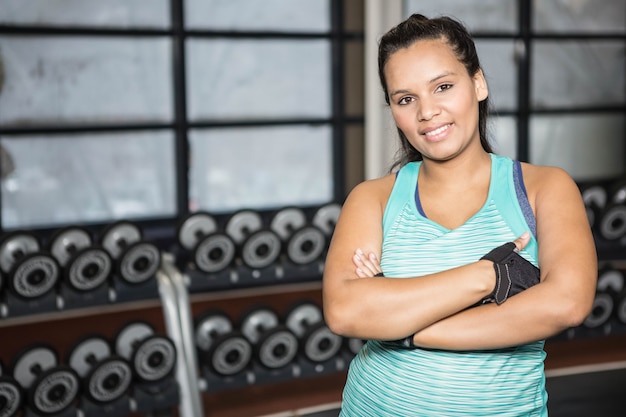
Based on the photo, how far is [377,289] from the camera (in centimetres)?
107

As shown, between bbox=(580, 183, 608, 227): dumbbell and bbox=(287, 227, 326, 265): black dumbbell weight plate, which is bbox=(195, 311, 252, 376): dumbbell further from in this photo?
bbox=(580, 183, 608, 227): dumbbell

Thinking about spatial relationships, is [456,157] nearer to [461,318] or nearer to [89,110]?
[461,318]

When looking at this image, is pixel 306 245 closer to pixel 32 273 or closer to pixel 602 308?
pixel 32 273

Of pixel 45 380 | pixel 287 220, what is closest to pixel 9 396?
pixel 45 380

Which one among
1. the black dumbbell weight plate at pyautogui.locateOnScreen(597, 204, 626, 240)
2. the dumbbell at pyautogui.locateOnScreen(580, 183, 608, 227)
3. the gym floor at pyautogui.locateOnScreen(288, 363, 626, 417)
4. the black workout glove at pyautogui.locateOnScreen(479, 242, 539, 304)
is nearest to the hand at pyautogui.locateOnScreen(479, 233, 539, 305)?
the black workout glove at pyautogui.locateOnScreen(479, 242, 539, 304)

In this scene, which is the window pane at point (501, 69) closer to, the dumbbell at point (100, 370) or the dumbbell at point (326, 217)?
the dumbbell at point (326, 217)

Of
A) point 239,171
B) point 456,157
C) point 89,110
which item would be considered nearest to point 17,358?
point 89,110

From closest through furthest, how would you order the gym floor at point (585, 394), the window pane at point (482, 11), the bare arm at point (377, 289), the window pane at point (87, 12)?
the bare arm at point (377, 289), the gym floor at point (585, 394), the window pane at point (87, 12), the window pane at point (482, 11)

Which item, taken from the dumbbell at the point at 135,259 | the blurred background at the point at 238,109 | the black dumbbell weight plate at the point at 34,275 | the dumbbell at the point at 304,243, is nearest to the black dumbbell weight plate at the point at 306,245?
the dumbbell at the point at 304,243

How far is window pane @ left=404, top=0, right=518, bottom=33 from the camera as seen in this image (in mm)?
4254

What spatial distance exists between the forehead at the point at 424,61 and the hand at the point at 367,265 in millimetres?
271

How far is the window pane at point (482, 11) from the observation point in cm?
425

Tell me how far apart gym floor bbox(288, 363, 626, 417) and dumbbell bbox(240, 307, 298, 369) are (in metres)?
0.50

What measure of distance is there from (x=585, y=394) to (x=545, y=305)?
5.24 ft
